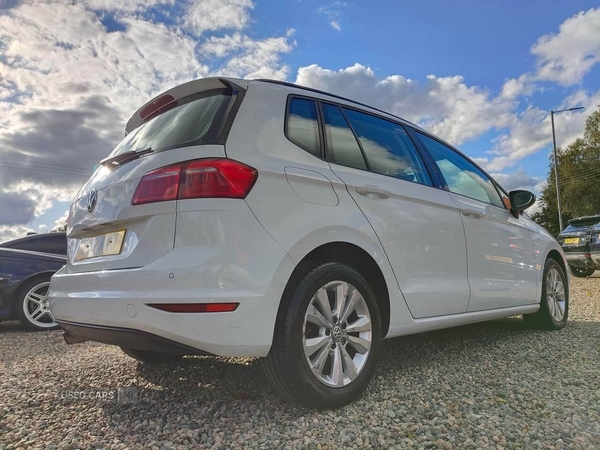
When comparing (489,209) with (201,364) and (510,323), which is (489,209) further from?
(201,364)

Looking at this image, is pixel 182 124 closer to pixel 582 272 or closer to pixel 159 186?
pixel 159 186

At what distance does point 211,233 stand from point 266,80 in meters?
1.09

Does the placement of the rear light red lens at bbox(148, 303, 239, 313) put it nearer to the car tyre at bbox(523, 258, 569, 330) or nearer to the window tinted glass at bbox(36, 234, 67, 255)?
the car tyre at bbox(523, 258, 569, 330)

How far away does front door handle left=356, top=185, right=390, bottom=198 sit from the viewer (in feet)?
8.43

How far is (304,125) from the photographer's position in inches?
99.5

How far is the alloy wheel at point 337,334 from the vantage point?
7.33 feet

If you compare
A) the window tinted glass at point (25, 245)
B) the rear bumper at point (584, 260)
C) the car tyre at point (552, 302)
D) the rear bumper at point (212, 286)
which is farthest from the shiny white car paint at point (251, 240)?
the rear bumper at point (584, 260)

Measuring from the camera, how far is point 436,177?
3.37 meters

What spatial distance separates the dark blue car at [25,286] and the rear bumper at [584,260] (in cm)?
1019

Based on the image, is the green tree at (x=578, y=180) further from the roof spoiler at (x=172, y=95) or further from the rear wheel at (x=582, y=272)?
the roof spoiler at (x=172, y=95)

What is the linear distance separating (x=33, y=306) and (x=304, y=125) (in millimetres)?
4731

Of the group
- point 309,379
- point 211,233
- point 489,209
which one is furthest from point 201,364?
point 489,209

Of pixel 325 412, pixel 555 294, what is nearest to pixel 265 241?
pixel 325 412

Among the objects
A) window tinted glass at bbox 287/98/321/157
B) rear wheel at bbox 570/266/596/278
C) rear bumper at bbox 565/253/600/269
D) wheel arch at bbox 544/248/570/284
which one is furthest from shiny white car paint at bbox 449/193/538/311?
rear wheel at bbox 570/266/596/278
